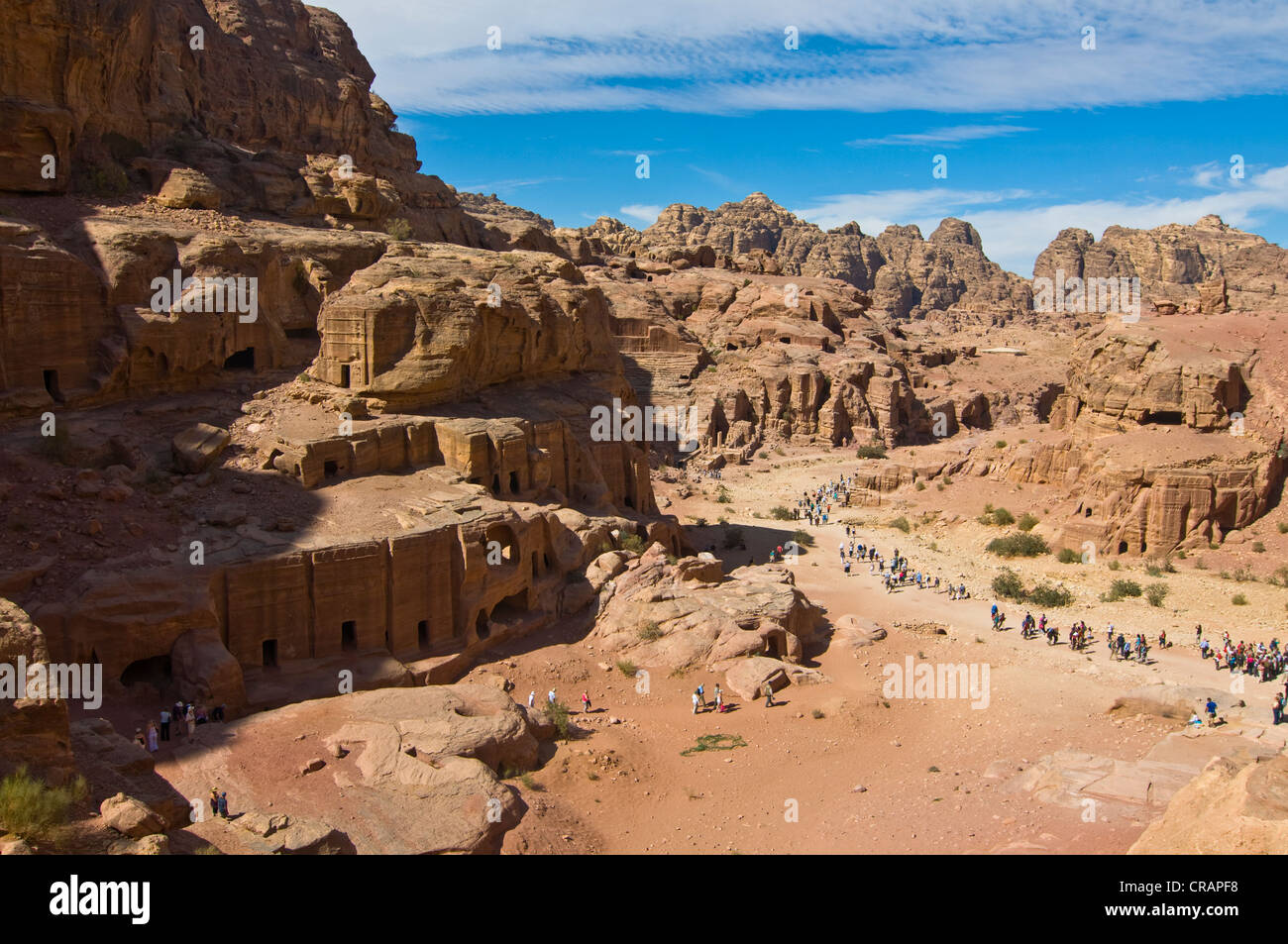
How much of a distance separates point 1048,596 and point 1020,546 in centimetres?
556

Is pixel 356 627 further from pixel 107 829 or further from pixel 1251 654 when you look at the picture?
pixel 1251 654

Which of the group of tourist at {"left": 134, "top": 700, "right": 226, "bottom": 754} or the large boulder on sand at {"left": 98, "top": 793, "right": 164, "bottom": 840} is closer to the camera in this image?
the large boulder on sand at {"left": 98, "top": 793, "right": 164, "bottom": 840}

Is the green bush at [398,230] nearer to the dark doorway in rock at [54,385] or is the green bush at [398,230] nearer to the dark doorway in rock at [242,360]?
the dark doorway in rock at [242,360]

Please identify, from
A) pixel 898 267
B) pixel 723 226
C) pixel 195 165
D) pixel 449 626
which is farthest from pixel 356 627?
pixel 898 267

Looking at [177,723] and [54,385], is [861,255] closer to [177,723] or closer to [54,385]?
[54,385]

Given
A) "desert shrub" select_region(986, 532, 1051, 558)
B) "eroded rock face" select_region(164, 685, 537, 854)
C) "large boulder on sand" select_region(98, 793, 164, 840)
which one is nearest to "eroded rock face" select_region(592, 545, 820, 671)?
"eroded rock face" select_region(164, 685, 537, 854)

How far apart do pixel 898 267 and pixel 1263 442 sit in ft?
337

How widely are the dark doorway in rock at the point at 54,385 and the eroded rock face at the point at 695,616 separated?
15.7 metres

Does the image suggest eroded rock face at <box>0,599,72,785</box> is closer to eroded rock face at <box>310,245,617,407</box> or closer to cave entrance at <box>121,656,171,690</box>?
cave entrance at <box>121,656,171,690</box>

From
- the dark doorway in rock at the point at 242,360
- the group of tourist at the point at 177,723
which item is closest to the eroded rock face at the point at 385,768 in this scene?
A: the group of tourist at the point at 177,723

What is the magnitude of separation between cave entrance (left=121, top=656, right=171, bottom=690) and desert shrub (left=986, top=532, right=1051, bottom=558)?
96.7 feet

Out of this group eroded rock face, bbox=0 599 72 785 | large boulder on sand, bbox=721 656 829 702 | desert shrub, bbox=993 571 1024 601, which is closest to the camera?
eroded rock face, bbox=0 599 72 785

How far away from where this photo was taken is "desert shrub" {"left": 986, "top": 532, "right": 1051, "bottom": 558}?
117 ft

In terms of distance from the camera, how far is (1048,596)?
30.8 metres
